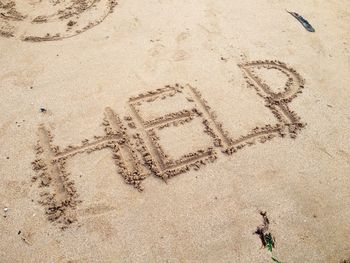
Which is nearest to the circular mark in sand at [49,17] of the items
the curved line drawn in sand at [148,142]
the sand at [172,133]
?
the sand at [172,133]

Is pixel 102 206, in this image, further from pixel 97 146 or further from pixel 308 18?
pixel 308 18

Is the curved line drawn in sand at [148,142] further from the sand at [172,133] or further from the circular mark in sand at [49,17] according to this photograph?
the circular mark in sand at [49,17]

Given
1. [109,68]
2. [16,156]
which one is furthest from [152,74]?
[16,156]

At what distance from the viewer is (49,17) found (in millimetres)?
5320

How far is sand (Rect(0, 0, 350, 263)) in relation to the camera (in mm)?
3256

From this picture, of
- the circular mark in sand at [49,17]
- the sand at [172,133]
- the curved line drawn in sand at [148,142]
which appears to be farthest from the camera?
the circular mark in sand at [49,17]

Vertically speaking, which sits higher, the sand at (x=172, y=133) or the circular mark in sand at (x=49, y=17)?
the circular mark in sand at (x=49, y=17)

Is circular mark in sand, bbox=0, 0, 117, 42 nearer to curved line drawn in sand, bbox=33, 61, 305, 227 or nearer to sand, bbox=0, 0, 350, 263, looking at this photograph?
sand, bbox=0, 0, 350, 263

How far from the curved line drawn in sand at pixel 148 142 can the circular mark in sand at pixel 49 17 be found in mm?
1704

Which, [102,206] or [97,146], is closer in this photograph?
[102,206]

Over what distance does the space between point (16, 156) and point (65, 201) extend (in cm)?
78

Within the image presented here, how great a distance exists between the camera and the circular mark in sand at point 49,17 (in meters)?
5.09

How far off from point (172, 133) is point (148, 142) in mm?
294

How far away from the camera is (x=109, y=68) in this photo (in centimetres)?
466
